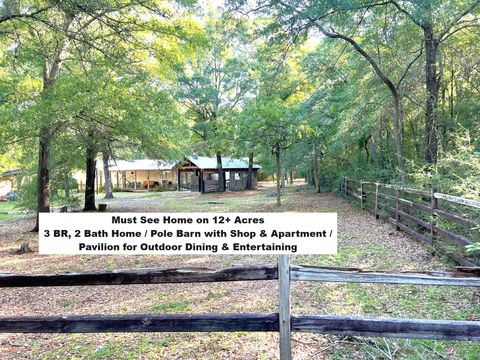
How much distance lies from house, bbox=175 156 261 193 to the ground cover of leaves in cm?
2324

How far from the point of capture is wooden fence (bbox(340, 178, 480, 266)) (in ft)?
16.6

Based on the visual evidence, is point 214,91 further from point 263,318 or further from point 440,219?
point 263,318

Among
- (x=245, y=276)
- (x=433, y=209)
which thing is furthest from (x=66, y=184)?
(x=245, y=276)

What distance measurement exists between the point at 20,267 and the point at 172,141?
660cm

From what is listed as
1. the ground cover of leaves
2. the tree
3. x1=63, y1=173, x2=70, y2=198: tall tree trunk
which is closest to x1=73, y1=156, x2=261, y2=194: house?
the tree

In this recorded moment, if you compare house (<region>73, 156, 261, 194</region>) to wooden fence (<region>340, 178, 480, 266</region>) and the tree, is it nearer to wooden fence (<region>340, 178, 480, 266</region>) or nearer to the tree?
→ the tree

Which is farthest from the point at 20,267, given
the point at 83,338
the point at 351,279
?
the point at 351,279

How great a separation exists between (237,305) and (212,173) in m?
28.5

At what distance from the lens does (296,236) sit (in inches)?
194

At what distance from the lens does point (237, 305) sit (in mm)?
4570

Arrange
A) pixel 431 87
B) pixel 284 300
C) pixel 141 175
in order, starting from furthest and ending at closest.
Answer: pixel 141 175 → pixel 431 87 → pixel 284 300

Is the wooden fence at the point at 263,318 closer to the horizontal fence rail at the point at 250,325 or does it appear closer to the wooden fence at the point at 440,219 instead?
the horizontal fence rail at the point at 250,325

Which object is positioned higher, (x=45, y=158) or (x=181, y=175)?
(x=45, y=158)

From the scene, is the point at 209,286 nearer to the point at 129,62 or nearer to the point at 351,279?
the point at 351,279
